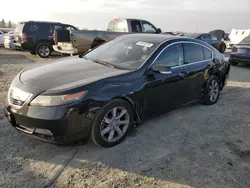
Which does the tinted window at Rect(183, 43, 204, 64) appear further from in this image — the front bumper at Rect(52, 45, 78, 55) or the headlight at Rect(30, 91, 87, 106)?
the front bumper at Rect(52, 45, 78, 55)

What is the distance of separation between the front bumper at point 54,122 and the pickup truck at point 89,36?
7195 mm

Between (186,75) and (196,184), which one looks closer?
(196,184)

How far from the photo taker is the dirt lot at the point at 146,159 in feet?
9.25

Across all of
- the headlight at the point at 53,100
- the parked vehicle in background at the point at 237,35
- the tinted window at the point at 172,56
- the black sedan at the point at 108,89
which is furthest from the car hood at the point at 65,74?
the parked vehicle in background at the point at 237,35

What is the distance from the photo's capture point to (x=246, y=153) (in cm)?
357

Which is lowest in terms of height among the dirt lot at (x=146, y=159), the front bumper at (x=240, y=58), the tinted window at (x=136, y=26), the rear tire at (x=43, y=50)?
the rear tire at (x=43, y=50)

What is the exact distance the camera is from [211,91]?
5.52 m

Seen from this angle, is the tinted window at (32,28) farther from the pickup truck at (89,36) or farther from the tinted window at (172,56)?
the tinted window at (172,56)

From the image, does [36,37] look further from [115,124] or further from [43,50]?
[115,124]

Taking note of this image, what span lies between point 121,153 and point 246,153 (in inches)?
70.6

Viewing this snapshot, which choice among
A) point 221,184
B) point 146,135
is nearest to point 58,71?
point 146,135

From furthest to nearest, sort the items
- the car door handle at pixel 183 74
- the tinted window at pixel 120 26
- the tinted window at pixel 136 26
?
the tinted window at pixel 120 26 < the tinted window at pixel 136 26 < the car door handle at pixel 183 74

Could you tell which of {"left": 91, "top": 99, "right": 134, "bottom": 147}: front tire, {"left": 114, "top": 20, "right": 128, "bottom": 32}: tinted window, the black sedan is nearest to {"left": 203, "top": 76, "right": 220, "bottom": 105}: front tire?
the black sedan

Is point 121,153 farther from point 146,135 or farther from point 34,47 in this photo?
point 34,47
